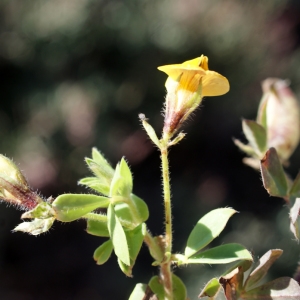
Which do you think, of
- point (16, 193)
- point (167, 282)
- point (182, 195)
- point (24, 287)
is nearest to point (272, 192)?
point (167, 282)

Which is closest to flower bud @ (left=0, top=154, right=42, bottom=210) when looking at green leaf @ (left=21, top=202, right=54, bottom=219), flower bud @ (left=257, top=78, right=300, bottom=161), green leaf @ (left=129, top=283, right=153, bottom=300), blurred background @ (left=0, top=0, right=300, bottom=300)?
green leaf @ (left=21, top=202, right=54, bottom=219)

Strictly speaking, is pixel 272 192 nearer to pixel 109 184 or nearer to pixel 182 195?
pixel 109 184

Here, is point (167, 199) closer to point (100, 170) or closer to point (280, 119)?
point (100, 170)

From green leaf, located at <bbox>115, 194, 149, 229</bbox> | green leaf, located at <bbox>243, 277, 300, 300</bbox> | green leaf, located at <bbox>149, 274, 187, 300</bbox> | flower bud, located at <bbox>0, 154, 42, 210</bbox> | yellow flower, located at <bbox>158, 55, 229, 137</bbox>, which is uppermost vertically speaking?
yellow flower, located at <bbox>158, 55, 229, 137</bbox>

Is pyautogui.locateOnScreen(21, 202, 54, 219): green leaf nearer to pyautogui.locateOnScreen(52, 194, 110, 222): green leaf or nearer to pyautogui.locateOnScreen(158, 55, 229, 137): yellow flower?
pyautogui.locateOnScreen(52, 194, 110, 222): green leaf

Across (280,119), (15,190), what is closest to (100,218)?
(15,190)
